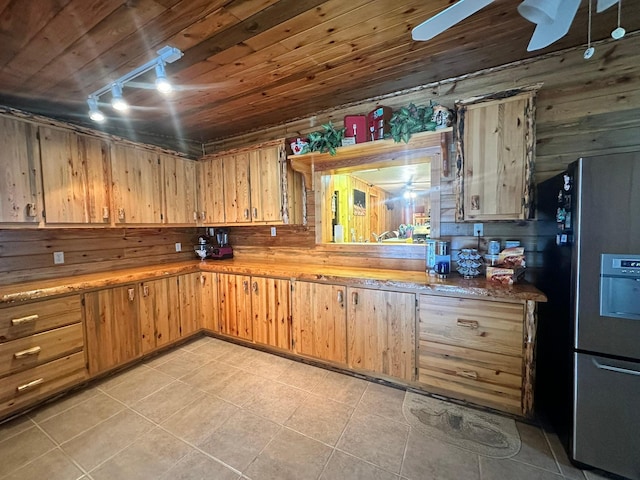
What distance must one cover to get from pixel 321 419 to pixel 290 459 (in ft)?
1.22

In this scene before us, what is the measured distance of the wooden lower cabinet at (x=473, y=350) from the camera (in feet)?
6.07

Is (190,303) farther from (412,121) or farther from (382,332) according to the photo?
(412,121)

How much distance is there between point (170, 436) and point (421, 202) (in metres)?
4.50

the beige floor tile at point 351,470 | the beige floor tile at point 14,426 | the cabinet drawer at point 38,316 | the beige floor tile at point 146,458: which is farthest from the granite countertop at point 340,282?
the beige floor tile at point 146,458

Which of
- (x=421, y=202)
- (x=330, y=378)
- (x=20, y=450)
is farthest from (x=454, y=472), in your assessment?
(x=421, y=202)

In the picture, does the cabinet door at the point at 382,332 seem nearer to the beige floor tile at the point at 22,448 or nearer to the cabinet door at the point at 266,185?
the cabinet door at the point at 266,185

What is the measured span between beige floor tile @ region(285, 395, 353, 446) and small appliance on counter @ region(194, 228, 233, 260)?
2.31m

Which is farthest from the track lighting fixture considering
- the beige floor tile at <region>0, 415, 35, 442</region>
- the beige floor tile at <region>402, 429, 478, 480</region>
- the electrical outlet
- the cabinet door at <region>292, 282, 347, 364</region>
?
the beige floor tile at <region>402, 429, 478, 480</region>

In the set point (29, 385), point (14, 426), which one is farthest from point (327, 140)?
point (14, 426)

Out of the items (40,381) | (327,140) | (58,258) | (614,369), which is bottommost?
(40,381)

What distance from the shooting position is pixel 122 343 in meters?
2.60

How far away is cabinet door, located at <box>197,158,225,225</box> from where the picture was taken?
3451 millimetres

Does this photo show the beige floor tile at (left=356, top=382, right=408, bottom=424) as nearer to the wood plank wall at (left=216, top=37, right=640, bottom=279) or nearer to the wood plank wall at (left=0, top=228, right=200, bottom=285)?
the wood plank wall at (left=216, top=37, right=640, bottom=279)

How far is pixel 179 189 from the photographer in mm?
3391
